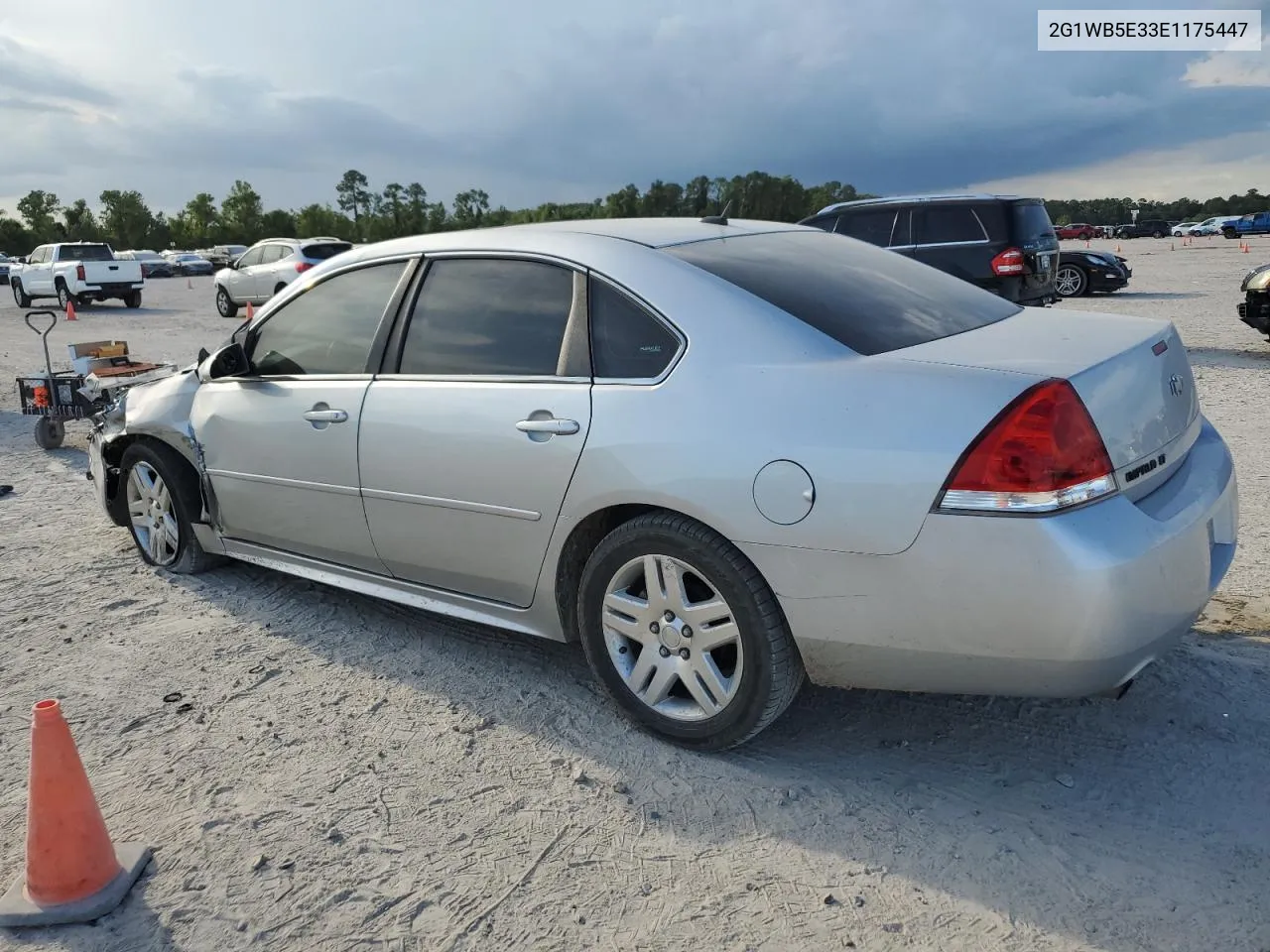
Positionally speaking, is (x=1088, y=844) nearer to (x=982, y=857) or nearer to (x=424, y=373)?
(x=982, y=857)

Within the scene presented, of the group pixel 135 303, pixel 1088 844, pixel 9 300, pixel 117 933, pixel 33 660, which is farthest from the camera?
pixel 9 300

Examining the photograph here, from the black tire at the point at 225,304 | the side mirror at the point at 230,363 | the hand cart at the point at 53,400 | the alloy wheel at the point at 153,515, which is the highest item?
the black tire at the point at 225,304

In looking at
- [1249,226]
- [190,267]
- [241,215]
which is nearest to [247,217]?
[241,215]

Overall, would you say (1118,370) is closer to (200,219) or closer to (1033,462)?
(1033,462)

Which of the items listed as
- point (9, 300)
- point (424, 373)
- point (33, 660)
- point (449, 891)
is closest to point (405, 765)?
point (449, 891)

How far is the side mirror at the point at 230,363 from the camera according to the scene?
14.8 ft

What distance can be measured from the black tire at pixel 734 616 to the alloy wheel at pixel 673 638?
3 cm

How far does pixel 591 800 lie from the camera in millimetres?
3029

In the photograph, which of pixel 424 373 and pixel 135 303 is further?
pixel 135 303

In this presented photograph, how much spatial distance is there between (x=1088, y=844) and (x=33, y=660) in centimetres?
391

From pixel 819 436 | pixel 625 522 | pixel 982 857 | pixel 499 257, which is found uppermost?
pixel 499 257

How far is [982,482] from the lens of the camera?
8.49 feet

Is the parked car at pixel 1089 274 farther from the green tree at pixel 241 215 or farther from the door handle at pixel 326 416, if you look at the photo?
the green tree at pixel 241 215

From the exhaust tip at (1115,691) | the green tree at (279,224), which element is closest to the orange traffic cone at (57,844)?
the exhaust tip at (1115,691)
